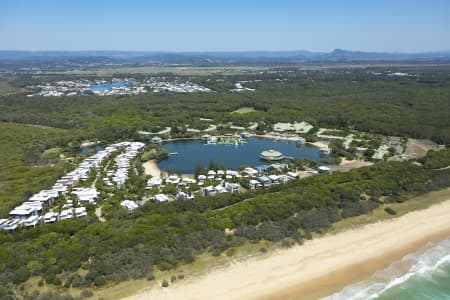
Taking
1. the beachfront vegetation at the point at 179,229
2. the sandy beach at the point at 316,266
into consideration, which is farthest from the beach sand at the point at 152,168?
the sandy beach at the point at 316,266

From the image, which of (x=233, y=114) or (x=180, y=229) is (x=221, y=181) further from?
(x=233, y=114)

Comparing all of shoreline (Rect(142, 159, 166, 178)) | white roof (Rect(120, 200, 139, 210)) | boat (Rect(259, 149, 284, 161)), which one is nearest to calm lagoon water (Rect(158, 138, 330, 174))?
shoreline (Rect(142, 159, 166, 178))

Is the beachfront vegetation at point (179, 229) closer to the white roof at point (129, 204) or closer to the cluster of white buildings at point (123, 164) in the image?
the white roof at point (129, 204)

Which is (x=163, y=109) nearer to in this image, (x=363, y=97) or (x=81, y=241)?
(x=363, y=97)

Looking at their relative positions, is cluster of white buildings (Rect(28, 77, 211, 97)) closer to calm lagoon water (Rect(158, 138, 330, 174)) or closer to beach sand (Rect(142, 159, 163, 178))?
calm lagoon water (Rect(158, 138, 330, 174))

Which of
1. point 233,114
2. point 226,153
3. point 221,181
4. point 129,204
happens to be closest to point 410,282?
point 221,181

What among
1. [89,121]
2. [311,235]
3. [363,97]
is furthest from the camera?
[363,97]

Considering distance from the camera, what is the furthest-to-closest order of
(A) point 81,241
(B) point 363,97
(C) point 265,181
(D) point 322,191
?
(B) point 363,97
(C) point 265,181
(D) point 322,191
(A) point 81,241

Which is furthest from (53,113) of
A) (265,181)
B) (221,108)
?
(265,181)
